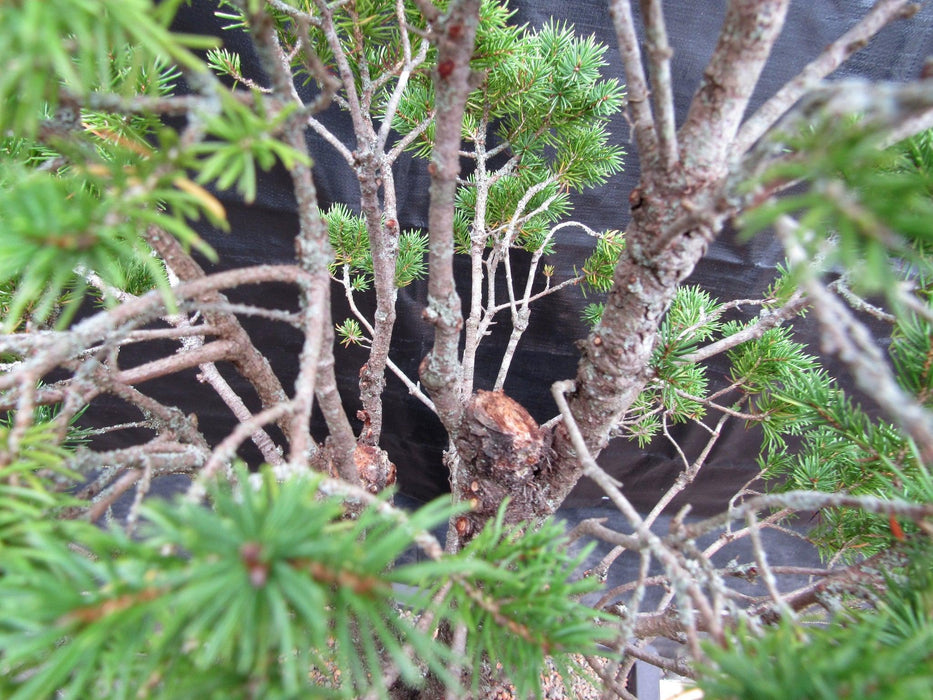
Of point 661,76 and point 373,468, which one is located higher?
point 661,76

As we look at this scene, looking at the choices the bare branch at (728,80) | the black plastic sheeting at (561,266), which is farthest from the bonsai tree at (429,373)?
the black plastic sheeting at (561,266)

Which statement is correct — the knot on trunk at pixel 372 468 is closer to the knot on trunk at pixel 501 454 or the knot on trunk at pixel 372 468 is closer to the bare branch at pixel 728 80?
the knot on trunk at pixel 501 454

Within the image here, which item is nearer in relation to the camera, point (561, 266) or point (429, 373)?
point (429, 373)

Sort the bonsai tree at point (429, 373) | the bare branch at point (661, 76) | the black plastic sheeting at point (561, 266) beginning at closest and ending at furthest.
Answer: the bonsai tree at point (429, 373) → the bare branch at point (661, 76) → the black plastic sheeting at point (561, 266)

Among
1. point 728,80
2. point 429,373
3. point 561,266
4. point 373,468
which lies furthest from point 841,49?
point 561,266

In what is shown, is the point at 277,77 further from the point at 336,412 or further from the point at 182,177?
the point at 336,412

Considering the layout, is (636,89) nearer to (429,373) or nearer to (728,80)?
(728,80)

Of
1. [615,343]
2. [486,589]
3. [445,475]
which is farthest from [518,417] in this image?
[445,475]
